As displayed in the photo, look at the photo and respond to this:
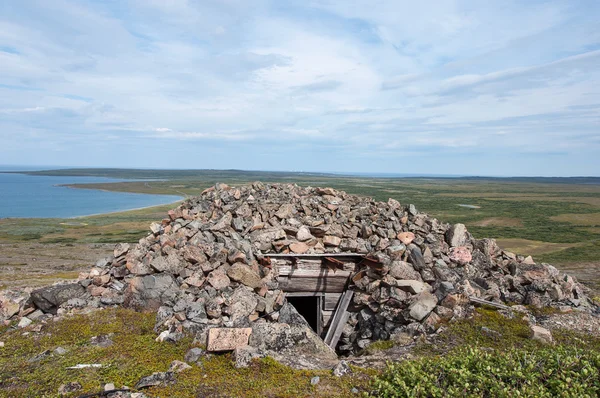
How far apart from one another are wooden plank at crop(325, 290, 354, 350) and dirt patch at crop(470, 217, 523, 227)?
6271cm

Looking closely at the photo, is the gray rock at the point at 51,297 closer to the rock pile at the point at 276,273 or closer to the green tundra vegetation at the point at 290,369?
the rock pile at the point at 276,273

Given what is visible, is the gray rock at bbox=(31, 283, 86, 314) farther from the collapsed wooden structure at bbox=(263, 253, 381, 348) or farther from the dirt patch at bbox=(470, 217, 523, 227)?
the dirt patch at bbox=(470, 217, 523, 227)

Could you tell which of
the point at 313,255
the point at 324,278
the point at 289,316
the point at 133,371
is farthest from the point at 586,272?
the point at 133,371

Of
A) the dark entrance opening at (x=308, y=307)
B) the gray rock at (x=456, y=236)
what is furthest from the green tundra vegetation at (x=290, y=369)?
the dark entrance opening at (x=308, y=307)

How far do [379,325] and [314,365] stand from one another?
14.2 ft

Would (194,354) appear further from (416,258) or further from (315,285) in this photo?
(416,258)

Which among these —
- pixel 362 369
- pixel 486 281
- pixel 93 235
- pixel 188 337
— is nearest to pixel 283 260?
pixel 188 337

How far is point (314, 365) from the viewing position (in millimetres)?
8172

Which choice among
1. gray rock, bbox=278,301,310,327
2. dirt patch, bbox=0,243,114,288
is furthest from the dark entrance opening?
dirt patch, bbox=0,243,114,288

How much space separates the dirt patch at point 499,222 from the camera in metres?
69.5

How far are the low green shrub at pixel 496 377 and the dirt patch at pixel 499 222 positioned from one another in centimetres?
6736

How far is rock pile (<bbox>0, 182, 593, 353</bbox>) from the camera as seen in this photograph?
1049 cm

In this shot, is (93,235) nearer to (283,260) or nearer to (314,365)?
(283,260)

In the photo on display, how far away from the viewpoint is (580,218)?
8038 cm
